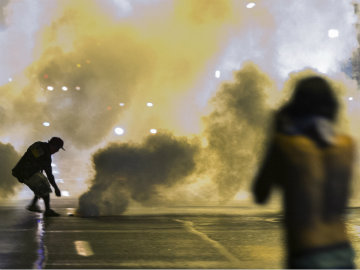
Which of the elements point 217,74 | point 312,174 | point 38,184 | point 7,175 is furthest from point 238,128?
point 312,174

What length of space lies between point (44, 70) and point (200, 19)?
8.09 m

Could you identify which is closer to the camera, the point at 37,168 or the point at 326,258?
the point at 326,258

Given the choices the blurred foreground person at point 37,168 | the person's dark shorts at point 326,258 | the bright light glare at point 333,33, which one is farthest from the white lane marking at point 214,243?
the bright light glare at point 333,33

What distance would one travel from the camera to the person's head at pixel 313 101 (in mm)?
2955

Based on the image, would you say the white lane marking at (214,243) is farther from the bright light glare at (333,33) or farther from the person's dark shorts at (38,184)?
the bright light glare at (333,33)

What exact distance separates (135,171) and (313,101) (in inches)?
509

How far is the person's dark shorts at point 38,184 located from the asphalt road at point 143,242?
45 cm

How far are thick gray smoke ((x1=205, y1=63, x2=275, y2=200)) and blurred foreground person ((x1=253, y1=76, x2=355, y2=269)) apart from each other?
1674cm

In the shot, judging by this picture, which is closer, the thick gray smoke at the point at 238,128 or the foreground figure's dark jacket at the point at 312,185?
the foreground figure's dark jacket at the point at 312,185

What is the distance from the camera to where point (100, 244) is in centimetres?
813

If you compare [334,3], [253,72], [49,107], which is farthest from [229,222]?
[49,107]

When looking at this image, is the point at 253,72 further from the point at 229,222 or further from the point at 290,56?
the point at 229,222

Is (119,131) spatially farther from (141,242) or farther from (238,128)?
(141,242)

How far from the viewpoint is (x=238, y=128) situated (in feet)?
66.2
